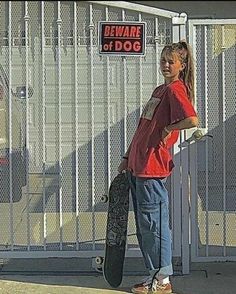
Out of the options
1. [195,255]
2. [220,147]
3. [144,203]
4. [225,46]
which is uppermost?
[225,46]

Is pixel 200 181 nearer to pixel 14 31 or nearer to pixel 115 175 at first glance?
pixel 115 175

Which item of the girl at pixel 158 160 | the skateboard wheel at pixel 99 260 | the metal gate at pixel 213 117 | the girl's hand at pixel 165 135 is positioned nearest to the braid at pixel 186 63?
the girl at pixel 158 160

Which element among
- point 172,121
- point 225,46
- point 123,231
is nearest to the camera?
point 172,121

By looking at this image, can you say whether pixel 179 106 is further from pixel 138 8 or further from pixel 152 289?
pixel 152 289

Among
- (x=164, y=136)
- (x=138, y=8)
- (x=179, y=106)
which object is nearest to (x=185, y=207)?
(x=164, y=136)

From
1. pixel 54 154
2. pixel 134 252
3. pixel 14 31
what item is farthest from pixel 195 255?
pixel 14 31

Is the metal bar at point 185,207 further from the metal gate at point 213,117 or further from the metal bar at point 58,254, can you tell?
the metal bar at point 58,254

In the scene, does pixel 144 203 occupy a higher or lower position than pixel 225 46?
lower

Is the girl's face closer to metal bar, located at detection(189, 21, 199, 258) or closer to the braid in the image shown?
the braid

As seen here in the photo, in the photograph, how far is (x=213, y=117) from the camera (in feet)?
18.8

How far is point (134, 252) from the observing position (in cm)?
577

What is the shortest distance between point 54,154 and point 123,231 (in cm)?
97

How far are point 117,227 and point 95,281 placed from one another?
557 mm

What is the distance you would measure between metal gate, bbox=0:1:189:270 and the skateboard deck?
527 millimetres
